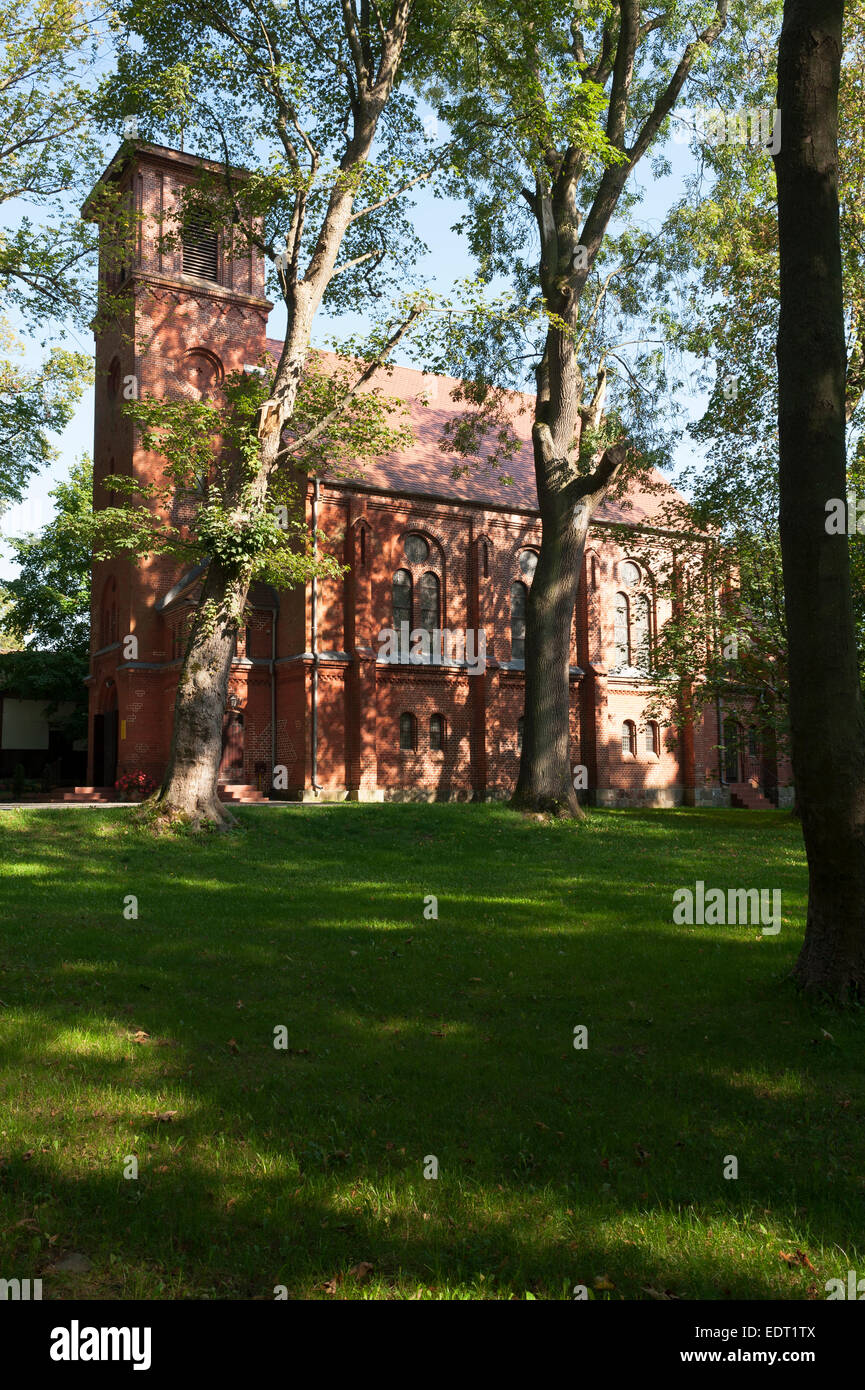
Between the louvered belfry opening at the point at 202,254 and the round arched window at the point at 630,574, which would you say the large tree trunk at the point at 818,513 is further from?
the round arched window at the point at 630,574

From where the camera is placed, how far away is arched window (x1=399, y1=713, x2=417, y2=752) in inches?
1179

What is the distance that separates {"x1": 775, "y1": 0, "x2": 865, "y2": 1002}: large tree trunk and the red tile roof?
75.5ft

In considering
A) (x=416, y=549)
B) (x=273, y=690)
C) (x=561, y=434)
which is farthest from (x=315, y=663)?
(x=561, y=434)

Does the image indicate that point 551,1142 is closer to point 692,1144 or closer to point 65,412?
point 692,1144

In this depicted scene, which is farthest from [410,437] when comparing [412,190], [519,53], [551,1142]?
[551,1142]

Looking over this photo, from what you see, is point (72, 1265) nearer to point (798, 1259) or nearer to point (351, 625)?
point (798, 1259)

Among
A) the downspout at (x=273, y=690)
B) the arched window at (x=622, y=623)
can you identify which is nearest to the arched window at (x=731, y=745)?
the arched window at (x=622, y=623)

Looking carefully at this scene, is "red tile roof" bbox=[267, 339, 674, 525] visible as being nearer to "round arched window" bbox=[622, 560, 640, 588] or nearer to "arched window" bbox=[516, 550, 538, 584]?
"arched window" bbox=[516, 550, 538, 584]

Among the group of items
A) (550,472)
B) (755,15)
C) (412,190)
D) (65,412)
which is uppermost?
(755,15)

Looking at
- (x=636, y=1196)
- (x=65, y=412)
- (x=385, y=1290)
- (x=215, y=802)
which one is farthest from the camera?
(x=65, y=412)

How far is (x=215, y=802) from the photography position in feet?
53.7

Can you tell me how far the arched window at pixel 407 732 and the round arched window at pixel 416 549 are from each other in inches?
205

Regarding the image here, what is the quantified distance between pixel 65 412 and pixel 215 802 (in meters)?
13.3

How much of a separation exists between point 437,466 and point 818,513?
1093 inches
